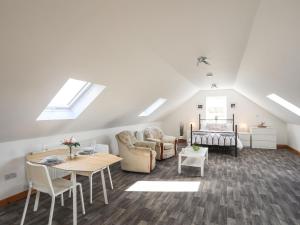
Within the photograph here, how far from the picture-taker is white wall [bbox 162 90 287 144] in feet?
25.6

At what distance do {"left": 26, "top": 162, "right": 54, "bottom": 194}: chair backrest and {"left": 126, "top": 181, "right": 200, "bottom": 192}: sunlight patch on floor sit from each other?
5.35 feet

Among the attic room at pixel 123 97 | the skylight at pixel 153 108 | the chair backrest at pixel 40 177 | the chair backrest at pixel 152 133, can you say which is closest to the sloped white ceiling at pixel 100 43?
the attic room at pixel 123 97

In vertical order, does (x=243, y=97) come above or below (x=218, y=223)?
above

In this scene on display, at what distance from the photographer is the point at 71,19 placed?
1890 millimetres

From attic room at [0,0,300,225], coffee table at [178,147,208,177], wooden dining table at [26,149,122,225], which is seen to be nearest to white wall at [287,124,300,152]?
attic room at [0,0,300,225]

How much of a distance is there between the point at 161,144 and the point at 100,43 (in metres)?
3.87

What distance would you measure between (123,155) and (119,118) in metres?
1.07

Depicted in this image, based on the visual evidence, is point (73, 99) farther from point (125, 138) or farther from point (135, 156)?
point (135, 156)

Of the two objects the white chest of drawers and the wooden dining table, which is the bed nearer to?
the white chest of drawers

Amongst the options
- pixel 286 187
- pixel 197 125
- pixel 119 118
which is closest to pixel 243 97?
pixel 197 125

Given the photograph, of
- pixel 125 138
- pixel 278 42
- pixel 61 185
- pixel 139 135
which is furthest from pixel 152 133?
pixel 278 42

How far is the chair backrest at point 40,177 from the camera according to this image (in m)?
2.36

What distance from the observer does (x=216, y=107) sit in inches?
342

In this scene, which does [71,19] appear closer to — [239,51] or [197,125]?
[239,51]
